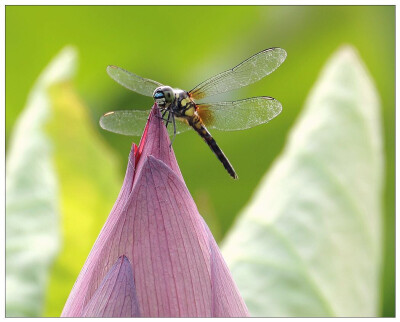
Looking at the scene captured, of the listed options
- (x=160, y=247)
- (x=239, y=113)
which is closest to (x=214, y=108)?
(x=239, y=113)

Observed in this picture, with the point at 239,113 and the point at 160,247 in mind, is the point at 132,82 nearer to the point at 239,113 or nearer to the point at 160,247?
the point at 239,113

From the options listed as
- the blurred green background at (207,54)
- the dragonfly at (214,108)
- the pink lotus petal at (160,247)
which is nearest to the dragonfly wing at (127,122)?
the dragonfly at (214,108)

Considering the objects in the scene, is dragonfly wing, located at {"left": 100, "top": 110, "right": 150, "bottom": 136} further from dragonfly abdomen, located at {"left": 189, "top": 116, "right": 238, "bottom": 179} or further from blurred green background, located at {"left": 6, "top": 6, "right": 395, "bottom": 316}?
blurred green background, located at {"left": 6, "top": 6, "right": 395, "bottom": 316}

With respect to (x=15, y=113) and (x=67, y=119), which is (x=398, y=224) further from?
(x=15, y=113)

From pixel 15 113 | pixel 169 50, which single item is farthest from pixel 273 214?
pixel 15 113

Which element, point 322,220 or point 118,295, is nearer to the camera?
point 118,295

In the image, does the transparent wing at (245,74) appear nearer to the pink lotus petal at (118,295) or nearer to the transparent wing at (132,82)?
the transparent wing at (132,82)

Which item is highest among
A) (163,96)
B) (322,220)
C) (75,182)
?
(163,96)
